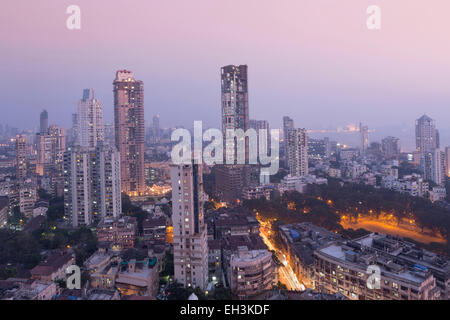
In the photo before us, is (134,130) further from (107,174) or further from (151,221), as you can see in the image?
(151,221)

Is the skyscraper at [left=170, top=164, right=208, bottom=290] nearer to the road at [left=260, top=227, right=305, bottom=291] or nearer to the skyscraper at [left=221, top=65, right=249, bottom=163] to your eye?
the road at [left=260, top=227, right=305, bottom=291]

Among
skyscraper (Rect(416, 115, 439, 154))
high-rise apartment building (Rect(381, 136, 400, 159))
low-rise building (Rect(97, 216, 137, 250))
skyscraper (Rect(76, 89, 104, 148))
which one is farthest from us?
high-rise apartment building (Rect(381, 136, 400, 159))

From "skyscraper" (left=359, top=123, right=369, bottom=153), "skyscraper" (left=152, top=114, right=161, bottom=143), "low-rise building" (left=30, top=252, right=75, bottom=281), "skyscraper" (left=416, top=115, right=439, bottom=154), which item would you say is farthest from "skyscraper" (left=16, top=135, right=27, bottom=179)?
"skyscraper" (left=359, top=123, right=369, bottom=153)

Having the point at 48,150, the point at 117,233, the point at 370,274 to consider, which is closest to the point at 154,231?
the point at 117,233

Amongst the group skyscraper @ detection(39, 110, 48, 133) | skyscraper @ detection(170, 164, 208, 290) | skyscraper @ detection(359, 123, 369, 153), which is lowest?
skyscraper @ detection(170, 164, 208, 290)

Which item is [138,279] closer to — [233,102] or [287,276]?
[287,276]
